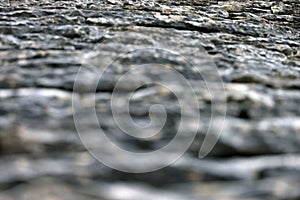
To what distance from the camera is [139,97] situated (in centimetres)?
119

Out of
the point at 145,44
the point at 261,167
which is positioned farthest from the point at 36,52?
the point at 261,167

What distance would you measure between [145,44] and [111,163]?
76 centimetres

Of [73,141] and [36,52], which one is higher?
[36,52]

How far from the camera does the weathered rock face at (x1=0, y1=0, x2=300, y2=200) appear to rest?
86cm

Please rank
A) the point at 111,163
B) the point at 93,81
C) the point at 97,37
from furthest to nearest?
the point at 97,37 < the point at 93,81 < the point at 111,163

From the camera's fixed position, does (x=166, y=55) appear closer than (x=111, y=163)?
No

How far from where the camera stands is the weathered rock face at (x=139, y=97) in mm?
862

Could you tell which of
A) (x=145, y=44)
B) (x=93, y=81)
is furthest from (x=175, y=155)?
(x=145, y=44)

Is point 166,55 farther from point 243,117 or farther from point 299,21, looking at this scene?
point 299,21

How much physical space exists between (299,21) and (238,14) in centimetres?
40

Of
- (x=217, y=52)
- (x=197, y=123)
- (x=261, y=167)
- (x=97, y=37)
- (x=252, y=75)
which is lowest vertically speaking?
(x=261, y=167)

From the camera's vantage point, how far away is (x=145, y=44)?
1.54m

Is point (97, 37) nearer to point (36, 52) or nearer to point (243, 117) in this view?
point (36, 52)

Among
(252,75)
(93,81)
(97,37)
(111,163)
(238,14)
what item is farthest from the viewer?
(238,14)
